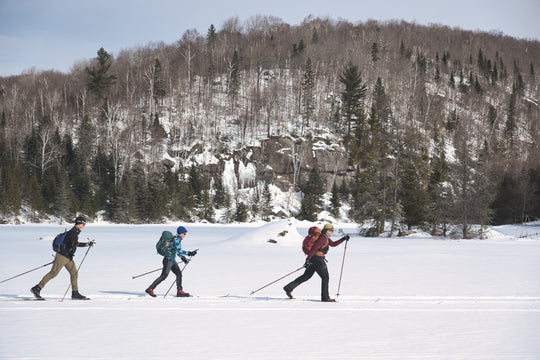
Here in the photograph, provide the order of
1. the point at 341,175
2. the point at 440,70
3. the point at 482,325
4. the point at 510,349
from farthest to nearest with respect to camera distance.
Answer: the point at 440,70 < the point at 341,175 < the point at 482,325 < the point at 510,349

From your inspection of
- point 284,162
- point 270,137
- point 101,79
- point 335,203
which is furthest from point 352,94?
point 101,79

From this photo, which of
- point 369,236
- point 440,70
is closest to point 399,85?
point 440,70

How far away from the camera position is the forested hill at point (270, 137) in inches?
1300

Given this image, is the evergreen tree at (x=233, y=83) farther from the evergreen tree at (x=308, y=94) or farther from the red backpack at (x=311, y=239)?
the red backpack at (x=311, y=239)

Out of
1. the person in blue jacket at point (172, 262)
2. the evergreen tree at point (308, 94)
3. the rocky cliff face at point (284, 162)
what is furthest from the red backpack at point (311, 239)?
the evergreen tree at point (308, 94)

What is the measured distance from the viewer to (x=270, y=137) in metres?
62.2

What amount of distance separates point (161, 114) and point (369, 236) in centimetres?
4858

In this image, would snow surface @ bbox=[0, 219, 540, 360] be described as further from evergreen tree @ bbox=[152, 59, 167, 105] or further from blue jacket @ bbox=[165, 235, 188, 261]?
evergreen tree @ bbox=[152, 59, 167, 105]

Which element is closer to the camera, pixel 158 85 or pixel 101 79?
pixel 101 79

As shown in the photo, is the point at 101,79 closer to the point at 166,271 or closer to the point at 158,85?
the point at 158,85

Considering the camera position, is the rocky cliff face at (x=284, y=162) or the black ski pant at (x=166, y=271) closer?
the black ski pant at (x=166, y=271)

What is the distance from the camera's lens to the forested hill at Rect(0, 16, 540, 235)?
1300 inches

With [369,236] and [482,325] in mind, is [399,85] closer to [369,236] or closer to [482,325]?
[369,236]

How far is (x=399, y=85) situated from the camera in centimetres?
7769
